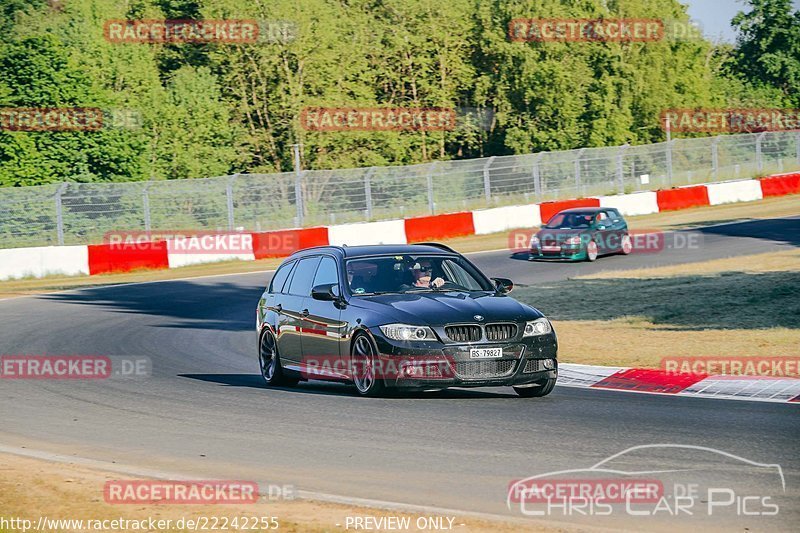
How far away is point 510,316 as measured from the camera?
37.9ft

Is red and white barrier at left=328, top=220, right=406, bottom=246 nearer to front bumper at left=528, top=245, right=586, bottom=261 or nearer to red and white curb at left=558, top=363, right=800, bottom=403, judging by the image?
front bumper at left=528, top=245, right=586, bottom=261

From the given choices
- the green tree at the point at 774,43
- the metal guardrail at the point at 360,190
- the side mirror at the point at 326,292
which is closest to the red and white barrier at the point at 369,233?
the metal guardrail at the point at 360,190

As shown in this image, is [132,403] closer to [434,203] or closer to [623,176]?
[434,203]

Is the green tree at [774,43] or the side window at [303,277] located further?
the green tree at [774,43]

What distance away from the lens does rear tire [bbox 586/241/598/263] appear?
31391mm

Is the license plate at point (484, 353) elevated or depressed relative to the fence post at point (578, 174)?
depressed

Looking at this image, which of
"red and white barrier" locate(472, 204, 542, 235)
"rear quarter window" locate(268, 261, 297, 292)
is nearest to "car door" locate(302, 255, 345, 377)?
"rear quarter window" locate(268, 261, 297, 292)

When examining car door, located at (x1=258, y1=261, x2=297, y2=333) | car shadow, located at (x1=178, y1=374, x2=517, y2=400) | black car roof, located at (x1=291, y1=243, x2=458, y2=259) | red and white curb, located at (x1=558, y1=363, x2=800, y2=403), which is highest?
black car roof, located at (x1=291, y1=243, x2=458, y2=259)

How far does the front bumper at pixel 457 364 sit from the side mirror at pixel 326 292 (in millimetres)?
1128

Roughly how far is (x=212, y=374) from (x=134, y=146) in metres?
36.9

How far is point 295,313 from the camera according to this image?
13.5 meters

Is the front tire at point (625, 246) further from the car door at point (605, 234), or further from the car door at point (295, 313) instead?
the car door at point (295, 313)

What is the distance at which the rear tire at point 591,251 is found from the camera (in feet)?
103

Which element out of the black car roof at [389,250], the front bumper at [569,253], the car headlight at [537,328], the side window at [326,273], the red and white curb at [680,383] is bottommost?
the red and white curb at [680,383]
